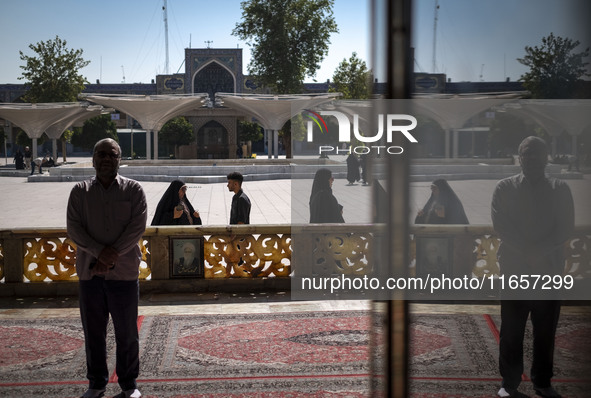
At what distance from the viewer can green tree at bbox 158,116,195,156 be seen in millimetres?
33500

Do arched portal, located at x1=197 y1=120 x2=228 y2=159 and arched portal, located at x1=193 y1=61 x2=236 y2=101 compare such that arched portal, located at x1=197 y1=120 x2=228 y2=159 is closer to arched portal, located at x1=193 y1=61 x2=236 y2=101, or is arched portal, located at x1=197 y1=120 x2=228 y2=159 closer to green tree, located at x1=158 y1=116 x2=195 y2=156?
green tree, located at x1=158 y1=116 x2=195 y2=156

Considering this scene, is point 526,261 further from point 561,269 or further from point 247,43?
point 247,43

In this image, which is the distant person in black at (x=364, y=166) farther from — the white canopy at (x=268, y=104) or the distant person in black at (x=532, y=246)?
the white canopy at (x=268, y=104)

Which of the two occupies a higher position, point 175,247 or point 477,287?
point 477,287

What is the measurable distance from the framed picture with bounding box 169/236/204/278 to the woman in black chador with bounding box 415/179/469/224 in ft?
13.5

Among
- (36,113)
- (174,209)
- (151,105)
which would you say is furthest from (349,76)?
(174,209)

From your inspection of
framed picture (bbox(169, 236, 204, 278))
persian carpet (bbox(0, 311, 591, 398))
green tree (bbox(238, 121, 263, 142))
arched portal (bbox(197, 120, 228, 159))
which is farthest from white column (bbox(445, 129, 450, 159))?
green tree (bbox(238, 121, 263, 142))

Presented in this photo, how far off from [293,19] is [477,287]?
2834 centimetres

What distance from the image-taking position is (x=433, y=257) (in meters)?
Result: 0.90

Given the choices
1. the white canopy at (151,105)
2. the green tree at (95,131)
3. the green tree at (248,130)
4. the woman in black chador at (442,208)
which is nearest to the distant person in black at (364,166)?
the woman in black chador at (442,208)

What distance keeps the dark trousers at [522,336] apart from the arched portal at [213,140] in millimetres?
35169

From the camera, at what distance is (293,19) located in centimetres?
2805

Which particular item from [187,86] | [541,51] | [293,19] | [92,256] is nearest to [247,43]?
[293,19]

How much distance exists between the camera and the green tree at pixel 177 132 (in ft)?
110
